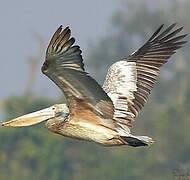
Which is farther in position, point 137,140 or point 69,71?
point 137,140

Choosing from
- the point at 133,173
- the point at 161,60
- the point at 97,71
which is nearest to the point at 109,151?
the point at 133,173

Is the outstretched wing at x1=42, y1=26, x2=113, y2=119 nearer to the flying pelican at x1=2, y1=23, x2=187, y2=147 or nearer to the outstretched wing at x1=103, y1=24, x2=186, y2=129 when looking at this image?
the flying pelican at x1=2, y1=23, x2=187, y2=147

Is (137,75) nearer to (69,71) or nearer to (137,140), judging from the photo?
(137,140)

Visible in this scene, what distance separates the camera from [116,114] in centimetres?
1142

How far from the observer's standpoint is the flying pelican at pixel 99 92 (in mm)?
10127

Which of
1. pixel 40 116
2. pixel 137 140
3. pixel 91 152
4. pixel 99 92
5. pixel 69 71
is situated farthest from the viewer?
pixel 91 152

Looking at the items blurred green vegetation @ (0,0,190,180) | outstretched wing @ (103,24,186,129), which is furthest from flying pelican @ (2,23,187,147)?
blurred green vegetation @ (0,0,190,180)

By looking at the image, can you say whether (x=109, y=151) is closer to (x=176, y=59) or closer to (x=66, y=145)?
(x=66, y=145)

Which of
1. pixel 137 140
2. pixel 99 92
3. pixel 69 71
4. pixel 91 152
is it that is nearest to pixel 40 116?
pixel 137 140

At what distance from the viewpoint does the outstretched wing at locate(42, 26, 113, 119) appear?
32.7 ft

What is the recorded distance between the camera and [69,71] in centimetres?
1019

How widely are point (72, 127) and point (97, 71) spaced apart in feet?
165

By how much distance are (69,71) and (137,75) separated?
227cm

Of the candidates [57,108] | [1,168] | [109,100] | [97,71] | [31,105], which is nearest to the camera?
[109,100]
